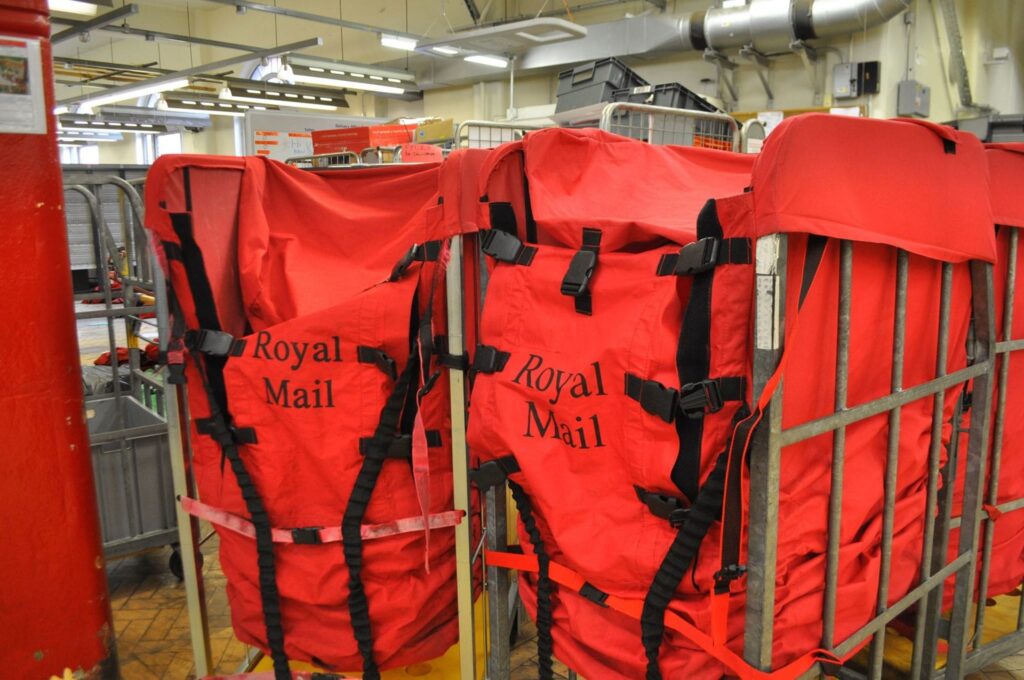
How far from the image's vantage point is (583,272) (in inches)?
66.1

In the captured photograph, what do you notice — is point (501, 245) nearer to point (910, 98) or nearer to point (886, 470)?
point (886, 470)

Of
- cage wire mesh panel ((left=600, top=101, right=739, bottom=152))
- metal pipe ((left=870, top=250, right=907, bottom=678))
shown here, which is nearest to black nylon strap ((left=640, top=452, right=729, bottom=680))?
metal pipe ((left=870, top=250, right=907, bottom=678))

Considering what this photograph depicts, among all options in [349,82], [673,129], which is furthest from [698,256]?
[349,82]

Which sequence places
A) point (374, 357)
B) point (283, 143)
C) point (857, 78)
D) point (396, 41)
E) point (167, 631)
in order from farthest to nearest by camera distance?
1. point (396, 41)
2. point (857, 78)
3. point (283, 143)
4. point (167, 631)
5. point (374, 357)

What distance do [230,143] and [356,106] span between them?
3.97 meters

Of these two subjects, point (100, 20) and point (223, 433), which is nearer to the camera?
point (223, 433)

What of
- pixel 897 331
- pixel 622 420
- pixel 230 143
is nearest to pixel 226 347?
pixel 622 420

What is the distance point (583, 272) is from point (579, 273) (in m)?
0.01

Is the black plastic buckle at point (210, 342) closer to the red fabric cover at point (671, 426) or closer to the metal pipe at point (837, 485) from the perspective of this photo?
the red fabric cover at point (671, 426)

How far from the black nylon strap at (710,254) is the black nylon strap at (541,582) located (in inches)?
26.7

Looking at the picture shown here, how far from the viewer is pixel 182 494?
2355 mm

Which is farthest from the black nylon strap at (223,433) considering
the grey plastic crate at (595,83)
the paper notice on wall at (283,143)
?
the paper notice on wall at (283,143)

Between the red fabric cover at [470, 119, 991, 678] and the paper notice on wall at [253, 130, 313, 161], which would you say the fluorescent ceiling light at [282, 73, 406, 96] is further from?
the red fabric cover at [470, 119, 991, 678]

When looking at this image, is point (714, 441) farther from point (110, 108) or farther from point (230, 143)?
point (230, 143)
